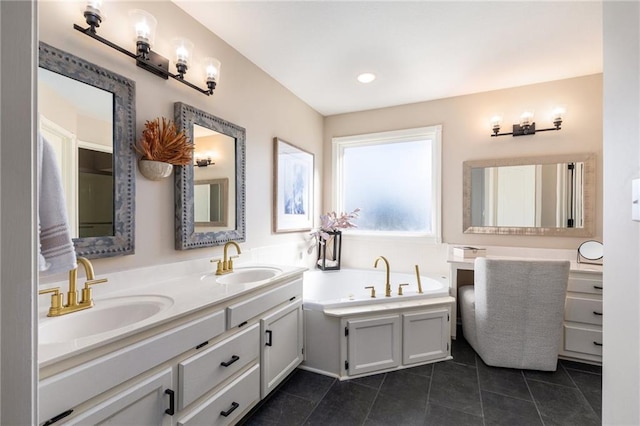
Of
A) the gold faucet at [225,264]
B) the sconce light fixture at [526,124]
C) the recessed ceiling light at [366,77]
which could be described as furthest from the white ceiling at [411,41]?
the gold faucet at [225,264]

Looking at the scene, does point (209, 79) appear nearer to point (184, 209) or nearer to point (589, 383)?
point (184, 209)

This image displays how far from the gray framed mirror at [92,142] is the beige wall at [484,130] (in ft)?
8.49

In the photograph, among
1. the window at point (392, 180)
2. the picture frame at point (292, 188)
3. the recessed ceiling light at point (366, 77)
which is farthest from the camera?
the window at point (392, 180)

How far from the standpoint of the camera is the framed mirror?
269 centimetres

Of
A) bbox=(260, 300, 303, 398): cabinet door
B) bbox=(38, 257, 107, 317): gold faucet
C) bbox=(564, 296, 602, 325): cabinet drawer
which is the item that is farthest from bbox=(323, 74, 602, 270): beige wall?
bbox=(38, 257, 107, 317): gold faucet

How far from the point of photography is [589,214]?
2.65m

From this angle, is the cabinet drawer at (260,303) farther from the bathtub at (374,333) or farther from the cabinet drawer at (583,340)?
the cabinet drawer at (583,340)

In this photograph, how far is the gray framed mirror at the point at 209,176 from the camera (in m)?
1.78

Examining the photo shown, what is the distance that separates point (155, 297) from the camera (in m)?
1.38

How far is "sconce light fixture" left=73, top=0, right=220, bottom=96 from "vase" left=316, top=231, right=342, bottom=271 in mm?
2003

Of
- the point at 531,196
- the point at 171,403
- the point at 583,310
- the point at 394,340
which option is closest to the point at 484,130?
the point at 531,196

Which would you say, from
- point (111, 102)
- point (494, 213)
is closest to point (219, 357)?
point (111, 102)

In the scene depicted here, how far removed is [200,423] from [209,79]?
1925 millimetres

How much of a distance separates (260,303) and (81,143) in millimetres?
1191
